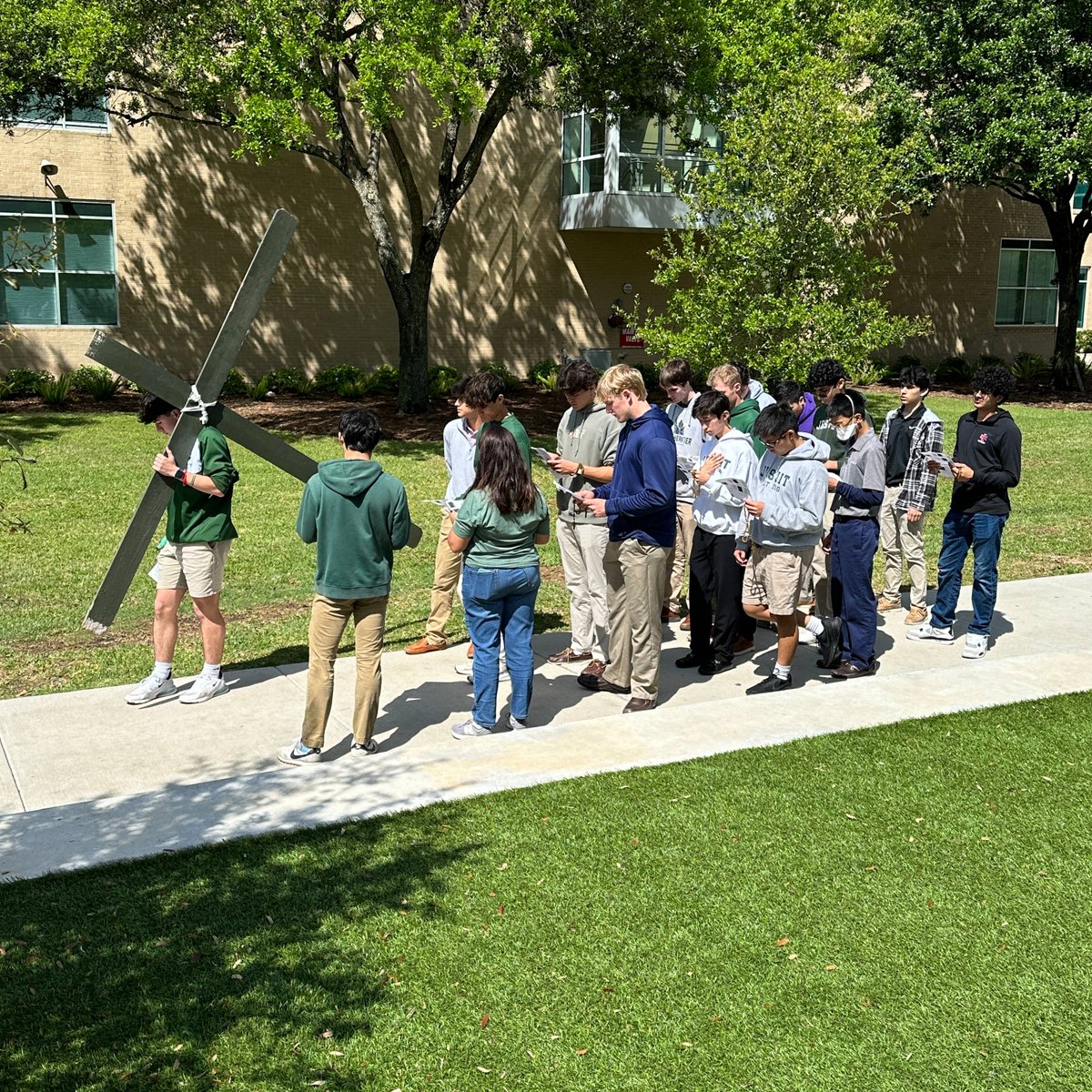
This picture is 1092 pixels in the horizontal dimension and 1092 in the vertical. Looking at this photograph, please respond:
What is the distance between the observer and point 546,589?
11.2 m

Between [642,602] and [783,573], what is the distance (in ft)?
2.97

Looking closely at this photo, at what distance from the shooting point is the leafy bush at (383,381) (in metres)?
25.3

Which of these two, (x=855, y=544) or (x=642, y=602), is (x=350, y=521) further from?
(x=855, y=544)

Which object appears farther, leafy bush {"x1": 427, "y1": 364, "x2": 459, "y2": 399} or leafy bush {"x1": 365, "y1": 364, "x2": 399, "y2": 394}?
leafy bush {"x1": 427, "y1": 364, "x2": 459, "y2": 399}

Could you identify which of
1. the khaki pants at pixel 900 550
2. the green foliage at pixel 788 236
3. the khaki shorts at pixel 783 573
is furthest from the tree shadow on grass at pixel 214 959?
the green foliage at pixel 788 236

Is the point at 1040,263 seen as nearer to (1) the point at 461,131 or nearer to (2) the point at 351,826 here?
(1) the point at 461,131

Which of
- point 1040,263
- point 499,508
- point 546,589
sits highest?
point 1040,263

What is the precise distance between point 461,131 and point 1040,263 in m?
17.7

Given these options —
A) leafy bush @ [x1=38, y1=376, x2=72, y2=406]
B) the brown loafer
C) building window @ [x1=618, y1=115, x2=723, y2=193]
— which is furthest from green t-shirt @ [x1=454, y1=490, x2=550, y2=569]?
building window @ [x1=618, y1=115, x2=723, y2=193]

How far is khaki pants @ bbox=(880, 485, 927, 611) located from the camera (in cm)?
995

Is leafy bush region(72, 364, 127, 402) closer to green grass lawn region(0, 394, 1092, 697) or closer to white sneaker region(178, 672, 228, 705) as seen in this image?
green grass lawn region(0, 394, 1092, 697)

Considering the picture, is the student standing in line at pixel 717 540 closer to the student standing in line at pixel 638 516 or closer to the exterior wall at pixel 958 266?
the student standing in line at pixel 638 516

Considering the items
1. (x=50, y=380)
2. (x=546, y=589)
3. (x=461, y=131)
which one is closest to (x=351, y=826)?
(x=546, y=589)

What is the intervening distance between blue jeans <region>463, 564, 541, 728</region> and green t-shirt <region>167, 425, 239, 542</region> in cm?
166
